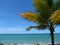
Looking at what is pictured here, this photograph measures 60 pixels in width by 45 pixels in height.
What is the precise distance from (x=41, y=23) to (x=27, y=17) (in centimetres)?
123

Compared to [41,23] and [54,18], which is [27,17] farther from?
[54,18]

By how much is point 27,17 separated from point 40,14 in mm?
1078

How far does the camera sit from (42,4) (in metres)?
20.6

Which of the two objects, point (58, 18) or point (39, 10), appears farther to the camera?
point (39, 10)

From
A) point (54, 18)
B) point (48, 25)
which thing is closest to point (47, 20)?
point (48, 25)

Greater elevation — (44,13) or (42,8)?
(42,8)

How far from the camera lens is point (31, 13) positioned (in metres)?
20.9

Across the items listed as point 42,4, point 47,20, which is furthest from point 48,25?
point 42,4

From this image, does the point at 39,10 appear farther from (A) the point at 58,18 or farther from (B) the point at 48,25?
(A) the point at 58,18

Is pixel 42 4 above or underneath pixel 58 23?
above

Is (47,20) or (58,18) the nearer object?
(58,18)

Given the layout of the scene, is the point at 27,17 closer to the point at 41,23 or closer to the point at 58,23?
the point at 41,23

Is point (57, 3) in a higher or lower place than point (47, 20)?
higher

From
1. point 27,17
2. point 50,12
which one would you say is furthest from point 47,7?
point 27,17
